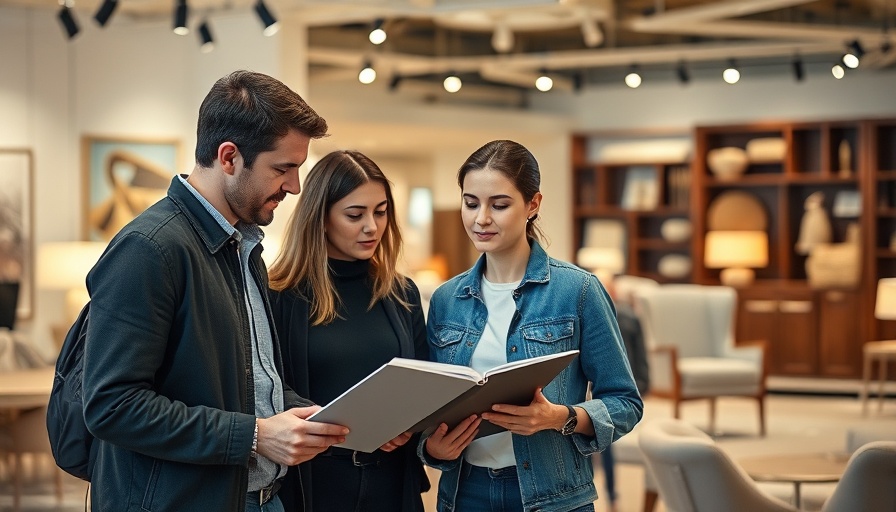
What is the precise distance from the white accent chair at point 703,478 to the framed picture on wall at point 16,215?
5942 mm

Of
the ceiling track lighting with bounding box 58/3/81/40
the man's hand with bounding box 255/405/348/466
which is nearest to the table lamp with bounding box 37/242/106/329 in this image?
the ceiling track lighting with bounding box 58/3/81/40

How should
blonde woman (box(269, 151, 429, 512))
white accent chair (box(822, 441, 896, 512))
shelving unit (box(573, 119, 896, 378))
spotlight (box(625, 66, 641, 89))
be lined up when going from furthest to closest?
1. shelving unit (box(573, 119, 896, 378))
2. spotlight (box(625, 66, 641, 89))
3. white accent chair (box(822, 441, 896, 512))
4. blonde woman (box(269, 151, 429, 512))

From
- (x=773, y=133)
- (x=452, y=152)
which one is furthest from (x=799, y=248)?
(x=452, y=152)

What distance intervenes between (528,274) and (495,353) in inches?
7.9

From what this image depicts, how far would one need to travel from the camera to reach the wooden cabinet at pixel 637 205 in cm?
1360

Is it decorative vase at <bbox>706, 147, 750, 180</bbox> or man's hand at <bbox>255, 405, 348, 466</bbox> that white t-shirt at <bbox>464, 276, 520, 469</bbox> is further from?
decorative vase at <bbox>706, 147, 750, 180</bbox>

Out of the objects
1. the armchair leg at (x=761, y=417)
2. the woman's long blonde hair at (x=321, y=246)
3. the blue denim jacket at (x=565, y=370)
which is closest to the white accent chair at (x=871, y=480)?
the blue denim jacket at (x=565, y=370)

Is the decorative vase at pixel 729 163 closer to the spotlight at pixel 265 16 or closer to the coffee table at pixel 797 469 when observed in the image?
the spotlight at pixel 265 16

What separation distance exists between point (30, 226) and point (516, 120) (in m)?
5.90

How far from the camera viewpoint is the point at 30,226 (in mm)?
8961

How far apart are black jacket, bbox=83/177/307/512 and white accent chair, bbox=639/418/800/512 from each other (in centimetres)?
243

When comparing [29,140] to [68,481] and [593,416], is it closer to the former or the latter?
[68,481]

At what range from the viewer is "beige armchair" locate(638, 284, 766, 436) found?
9570mm

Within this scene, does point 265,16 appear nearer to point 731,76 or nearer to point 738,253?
point 731,76
